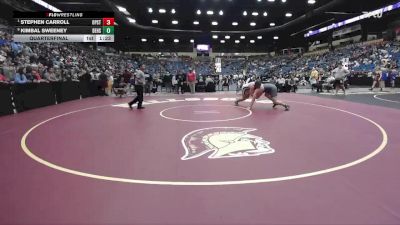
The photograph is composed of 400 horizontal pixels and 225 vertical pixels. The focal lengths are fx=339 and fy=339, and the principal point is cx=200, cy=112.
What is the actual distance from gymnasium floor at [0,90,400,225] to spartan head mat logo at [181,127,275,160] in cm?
2

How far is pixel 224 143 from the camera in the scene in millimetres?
6102

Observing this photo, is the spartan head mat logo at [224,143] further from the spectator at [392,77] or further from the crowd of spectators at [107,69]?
the spectator at [392,77]

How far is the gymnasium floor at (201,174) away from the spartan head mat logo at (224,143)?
2cm

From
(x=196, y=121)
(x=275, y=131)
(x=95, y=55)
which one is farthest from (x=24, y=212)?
(x=95, y=55)

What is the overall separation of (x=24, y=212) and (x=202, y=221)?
65.5 inches

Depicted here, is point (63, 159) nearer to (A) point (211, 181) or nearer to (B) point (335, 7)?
(A) point (211, 181)

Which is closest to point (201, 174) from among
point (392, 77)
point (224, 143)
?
point (224, 143)

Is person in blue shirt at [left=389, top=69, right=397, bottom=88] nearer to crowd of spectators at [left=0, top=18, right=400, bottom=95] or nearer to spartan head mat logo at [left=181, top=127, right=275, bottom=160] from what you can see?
crowd of spectators at [left=0, top=18, right=400, bottom=95]

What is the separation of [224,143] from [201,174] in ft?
6.07

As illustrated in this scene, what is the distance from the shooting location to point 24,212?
3.15 metres

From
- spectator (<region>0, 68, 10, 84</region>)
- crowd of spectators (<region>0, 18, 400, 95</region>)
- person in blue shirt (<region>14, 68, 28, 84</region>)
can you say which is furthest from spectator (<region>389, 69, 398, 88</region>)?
spectator (<region>0, 68, 10, 84</region>)

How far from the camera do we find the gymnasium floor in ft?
10.3
